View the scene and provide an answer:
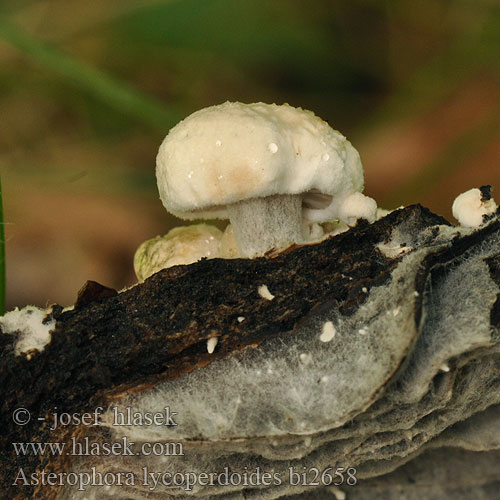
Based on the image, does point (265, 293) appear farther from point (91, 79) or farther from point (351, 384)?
point (91, 79)

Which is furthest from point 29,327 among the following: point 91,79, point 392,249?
point 91,79

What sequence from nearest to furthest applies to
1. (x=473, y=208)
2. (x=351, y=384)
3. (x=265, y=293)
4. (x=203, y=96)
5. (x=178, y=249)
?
1. (x=351, y=384)
2. (x=265, y=293)
3. (x=473, y=208)
4. (x=178, y=249)
5. (x=203, y=96)

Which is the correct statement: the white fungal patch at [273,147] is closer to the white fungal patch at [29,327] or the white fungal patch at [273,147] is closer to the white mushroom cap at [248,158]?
the white mushroom cap at [248,158]

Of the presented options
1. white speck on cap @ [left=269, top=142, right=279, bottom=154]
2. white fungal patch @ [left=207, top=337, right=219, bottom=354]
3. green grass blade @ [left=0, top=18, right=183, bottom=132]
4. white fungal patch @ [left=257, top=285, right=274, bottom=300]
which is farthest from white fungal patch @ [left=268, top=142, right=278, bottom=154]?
green grass blade @ [left=0, top=18, right=183, bottom=132]

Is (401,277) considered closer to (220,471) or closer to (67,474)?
(220,471)

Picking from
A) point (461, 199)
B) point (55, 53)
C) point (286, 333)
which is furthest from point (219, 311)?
point (55, 53)

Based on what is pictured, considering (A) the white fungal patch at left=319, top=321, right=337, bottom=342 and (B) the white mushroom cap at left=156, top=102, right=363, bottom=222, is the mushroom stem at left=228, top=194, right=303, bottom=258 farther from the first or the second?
(A) the white fungal patch at left=319, top=321, right=337, bottom=342
